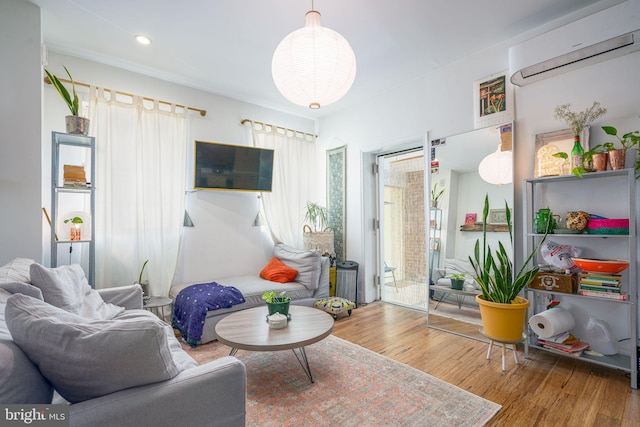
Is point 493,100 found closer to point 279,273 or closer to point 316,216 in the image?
point 316,216

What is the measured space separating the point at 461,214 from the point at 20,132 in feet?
12.9

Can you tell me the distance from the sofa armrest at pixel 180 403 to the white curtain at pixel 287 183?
324 centimetres

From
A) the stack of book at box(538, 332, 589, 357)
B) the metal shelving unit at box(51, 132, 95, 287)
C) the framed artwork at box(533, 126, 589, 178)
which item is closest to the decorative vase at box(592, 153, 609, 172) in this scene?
the framed artwork at box(533, 126, 589, 178)

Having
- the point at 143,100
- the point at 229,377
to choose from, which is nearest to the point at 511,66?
the point at 229,377

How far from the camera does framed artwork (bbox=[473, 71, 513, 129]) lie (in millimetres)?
2938

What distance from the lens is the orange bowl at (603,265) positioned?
217cm

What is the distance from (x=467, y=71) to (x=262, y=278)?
10.9 ft

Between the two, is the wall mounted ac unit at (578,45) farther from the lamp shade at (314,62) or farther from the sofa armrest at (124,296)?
the sofa armrest at (124,296)

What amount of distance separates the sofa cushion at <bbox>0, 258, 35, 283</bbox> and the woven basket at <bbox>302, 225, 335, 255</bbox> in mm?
2886

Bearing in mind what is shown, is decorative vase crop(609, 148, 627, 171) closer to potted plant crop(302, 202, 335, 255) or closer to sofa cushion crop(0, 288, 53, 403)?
potted plant crop(302, 202, 335, 255)

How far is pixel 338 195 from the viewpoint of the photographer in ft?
15.4

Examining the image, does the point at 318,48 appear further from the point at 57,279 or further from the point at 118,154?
the point at 118,154

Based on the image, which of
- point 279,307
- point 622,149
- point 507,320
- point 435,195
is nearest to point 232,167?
point 279,307

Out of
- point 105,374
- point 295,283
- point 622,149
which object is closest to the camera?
point 105,374
